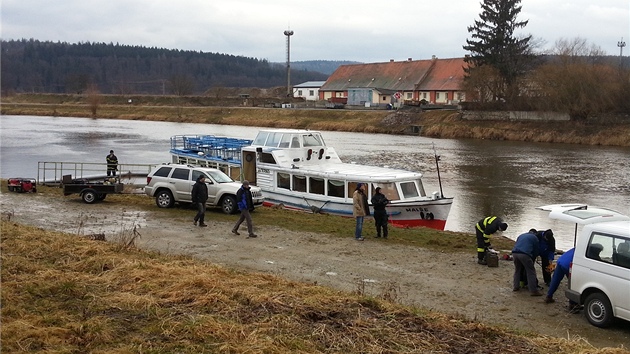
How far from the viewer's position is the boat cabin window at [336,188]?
23375 millimetres

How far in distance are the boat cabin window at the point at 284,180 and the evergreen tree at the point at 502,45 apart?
5534 centimetres

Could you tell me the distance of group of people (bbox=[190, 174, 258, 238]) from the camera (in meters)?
17.4

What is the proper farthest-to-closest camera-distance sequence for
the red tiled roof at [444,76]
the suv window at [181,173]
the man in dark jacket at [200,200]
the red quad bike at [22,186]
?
Answer: the red tiled roof at [444,76] < the red quad bike at [22,186] < the suv window at [181,173] < the man in dark jacket at [200,200]

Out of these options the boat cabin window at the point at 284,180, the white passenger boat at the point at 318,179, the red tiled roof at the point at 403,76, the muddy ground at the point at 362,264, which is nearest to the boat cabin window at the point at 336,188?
the white passenger boat at the point at 318,179

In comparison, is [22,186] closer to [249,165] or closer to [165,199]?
[165,199]

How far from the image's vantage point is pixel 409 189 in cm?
2264

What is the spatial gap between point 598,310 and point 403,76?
96520mm

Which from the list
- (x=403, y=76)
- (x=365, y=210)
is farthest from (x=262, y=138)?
(x=403, y=76)

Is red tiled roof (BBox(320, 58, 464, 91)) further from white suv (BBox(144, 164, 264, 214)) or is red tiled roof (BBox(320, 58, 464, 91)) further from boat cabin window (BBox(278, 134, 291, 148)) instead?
white suv (BBox(144, 164, 264, 214))

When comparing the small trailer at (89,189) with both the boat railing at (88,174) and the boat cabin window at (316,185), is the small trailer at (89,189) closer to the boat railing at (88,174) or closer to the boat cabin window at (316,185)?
the boat railing at (88,174)

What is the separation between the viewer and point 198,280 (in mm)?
10719

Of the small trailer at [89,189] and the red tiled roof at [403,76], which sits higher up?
the red tiled roof at [403,76]

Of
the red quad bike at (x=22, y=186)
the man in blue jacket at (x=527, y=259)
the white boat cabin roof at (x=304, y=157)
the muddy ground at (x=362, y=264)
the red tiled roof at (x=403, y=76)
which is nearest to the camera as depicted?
the muddy ground at (x=362, y=264)

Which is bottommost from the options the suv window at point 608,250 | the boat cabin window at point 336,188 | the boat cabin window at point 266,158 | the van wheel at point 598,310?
the van wheel at point 598,310
